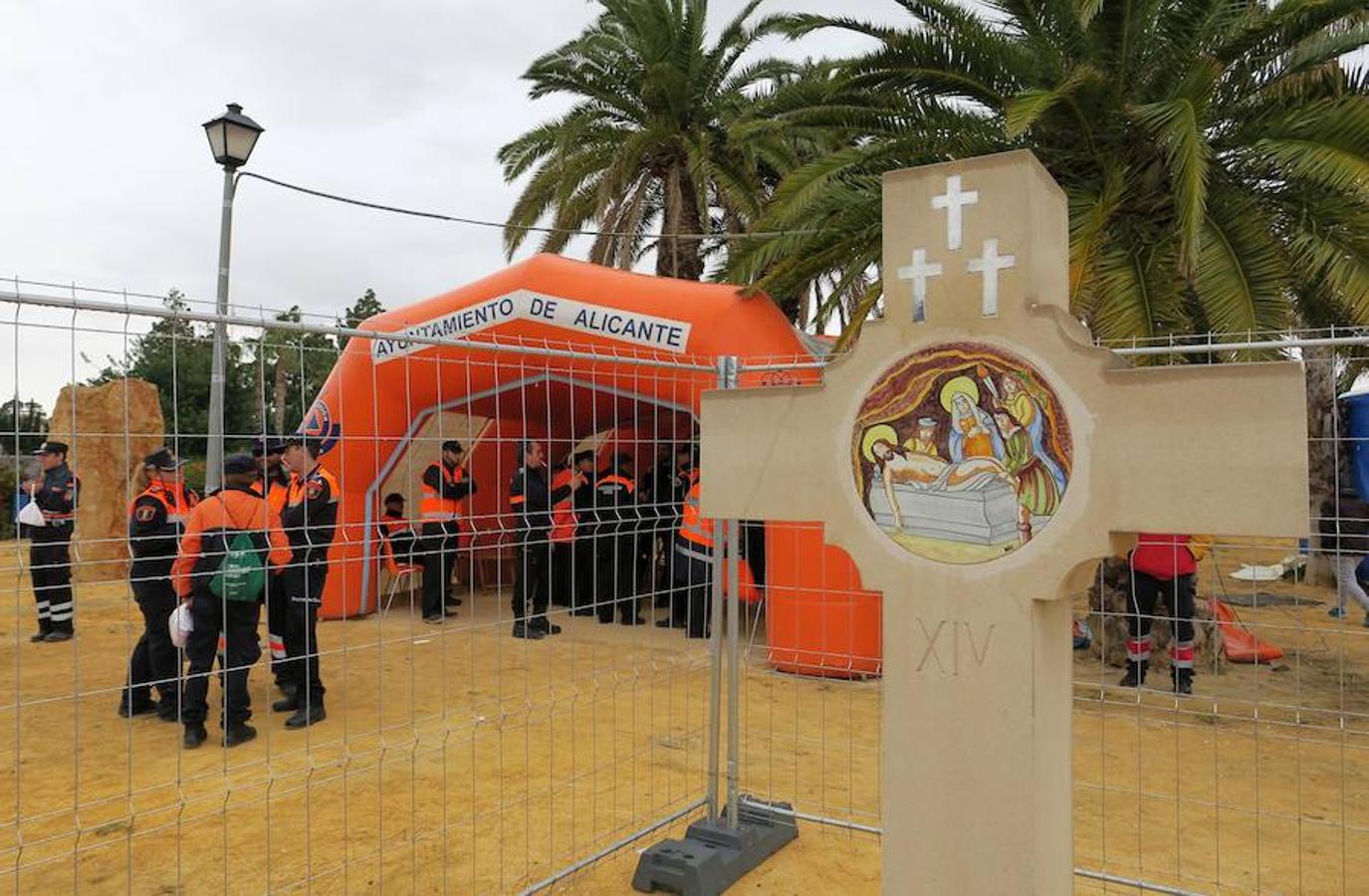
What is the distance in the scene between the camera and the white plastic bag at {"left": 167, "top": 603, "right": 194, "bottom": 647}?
5059 millimetres

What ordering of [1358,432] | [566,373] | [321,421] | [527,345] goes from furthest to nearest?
[321,421]
[527,345]
[566,373]
[1358,432]

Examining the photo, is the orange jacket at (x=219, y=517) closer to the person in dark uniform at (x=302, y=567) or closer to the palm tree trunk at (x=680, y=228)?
the person in dark uniform at (x=302, y=567)

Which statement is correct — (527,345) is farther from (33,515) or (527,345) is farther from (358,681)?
(33,515)

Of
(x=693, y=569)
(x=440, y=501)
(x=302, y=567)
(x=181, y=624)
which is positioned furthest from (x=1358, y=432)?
(x=440, y=501)

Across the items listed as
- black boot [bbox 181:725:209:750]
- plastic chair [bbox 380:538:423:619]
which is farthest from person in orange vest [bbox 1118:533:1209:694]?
black boot [bbox 181:725:209:750]

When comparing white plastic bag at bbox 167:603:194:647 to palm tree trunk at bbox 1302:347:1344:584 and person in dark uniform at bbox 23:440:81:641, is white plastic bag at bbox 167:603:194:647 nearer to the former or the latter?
person in dark uniform at bbox 23:440:81:641

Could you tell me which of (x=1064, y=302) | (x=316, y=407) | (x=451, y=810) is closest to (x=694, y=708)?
(x=451, y=810)

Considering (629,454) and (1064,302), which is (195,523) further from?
(629,454)

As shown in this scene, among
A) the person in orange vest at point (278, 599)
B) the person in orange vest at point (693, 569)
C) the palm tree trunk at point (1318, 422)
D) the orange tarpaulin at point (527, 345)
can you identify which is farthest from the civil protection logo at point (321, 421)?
the palm tree trunk at point (1318, 422)

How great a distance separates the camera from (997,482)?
222 centimetres

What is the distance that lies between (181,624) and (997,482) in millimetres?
4570

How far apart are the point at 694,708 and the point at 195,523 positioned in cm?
317

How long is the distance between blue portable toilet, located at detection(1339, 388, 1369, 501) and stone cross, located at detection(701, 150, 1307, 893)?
196 cm

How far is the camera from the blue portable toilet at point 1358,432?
354 cm
